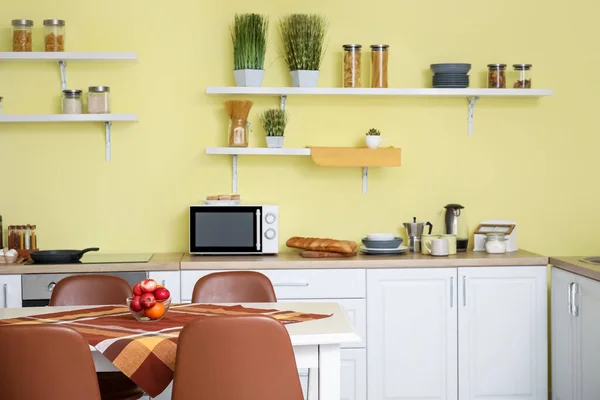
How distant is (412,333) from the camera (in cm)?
430

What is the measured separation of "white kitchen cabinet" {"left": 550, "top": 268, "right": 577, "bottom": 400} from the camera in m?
4.16

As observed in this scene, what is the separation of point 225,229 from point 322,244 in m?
0.50

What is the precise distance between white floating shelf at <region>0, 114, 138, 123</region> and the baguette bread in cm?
105

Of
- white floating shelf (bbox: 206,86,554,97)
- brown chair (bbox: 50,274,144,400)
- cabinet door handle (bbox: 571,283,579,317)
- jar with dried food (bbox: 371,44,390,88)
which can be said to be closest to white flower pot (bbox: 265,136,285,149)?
white floating shelf (bbox: 206,86,554,97)

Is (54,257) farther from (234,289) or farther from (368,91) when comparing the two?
(368,91)

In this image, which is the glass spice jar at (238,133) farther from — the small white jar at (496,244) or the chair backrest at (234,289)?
the small white jar at (496,244)

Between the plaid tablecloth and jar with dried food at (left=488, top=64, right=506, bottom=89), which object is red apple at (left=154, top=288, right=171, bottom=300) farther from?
jar with dried food at (left=488, top=64, right=506, bottom=89)

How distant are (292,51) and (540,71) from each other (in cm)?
139

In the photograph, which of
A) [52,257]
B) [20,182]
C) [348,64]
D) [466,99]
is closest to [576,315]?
[466,99]

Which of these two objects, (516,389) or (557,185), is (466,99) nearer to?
(557,185)

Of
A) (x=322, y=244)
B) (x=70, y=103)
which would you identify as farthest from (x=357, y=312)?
(x=70, y=103)

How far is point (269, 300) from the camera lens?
355 cm

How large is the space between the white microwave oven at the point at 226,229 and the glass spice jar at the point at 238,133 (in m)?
0.34

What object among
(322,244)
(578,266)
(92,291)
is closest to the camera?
(92,291)
